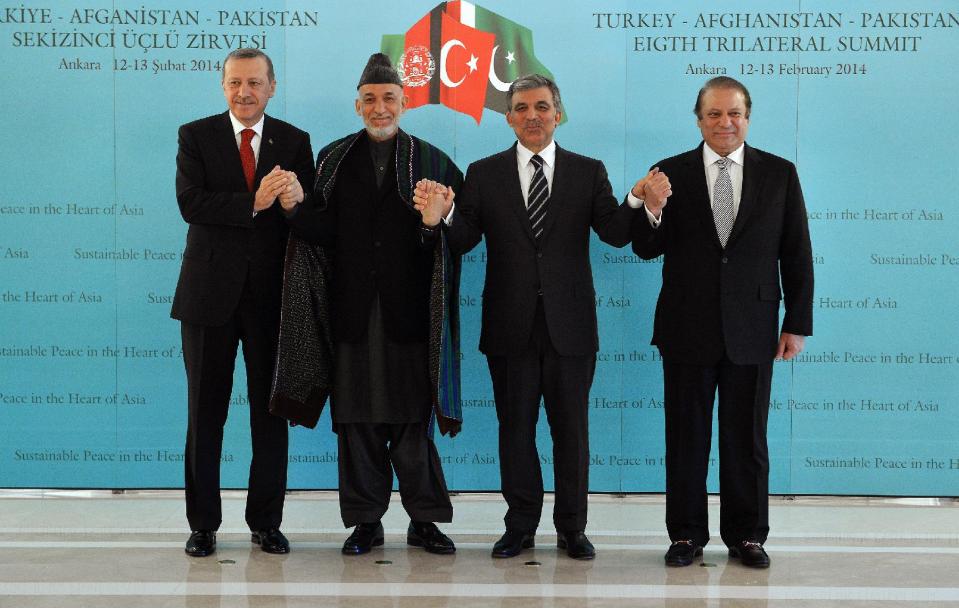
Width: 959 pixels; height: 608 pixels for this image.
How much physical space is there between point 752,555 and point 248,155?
2290 mm

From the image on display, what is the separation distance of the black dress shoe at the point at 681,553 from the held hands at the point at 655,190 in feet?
3.87

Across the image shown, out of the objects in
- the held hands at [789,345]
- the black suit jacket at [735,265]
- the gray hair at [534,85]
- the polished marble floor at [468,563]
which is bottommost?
the polished marble floor at [468,563]

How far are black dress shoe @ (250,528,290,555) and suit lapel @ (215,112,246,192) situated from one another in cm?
126

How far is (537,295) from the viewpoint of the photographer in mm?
3852

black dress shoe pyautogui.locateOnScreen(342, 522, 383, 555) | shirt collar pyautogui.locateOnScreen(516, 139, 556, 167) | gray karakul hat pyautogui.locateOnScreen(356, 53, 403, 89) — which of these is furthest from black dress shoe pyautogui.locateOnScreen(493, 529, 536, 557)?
gray karakul hat pyautogui.locateOnScreen(356, 53, 403, 89)

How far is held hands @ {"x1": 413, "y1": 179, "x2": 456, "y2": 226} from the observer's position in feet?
12.1

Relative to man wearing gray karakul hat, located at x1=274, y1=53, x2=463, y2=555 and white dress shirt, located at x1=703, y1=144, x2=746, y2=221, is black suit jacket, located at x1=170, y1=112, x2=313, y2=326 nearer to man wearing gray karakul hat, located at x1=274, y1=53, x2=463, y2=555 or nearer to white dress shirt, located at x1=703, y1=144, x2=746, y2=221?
man wearing gray karakul hat, located at x1=274, y1=53, x2=463, y2=555

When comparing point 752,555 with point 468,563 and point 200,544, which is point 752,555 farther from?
point 200,544

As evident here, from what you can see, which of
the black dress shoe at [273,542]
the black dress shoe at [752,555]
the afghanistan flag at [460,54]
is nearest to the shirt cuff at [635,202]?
the afghanistan flag at [460,54]

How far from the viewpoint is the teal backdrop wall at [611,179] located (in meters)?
4.69

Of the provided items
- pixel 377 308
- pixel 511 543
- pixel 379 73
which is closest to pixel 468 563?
pixel 511 543

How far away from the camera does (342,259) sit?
3891mm

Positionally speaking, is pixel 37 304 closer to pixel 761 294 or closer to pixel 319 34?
pixel 319 34

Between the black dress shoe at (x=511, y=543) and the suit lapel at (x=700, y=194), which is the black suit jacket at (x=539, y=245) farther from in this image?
the black dress shoe at (x=511, y=543)
